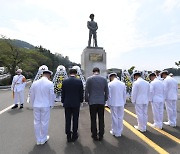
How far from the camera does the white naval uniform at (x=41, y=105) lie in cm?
588

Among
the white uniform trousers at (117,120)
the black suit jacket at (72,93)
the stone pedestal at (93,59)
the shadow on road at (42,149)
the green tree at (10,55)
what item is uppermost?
the green tree at (10,55)

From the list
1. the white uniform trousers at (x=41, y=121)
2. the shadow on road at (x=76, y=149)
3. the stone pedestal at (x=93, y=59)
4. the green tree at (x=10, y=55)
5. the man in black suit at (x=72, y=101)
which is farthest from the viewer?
the green tree at (x=10, y=55)

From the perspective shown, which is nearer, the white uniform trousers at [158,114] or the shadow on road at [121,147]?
the shadow on road at [121,147]

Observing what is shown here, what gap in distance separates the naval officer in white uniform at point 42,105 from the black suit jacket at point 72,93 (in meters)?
0.36

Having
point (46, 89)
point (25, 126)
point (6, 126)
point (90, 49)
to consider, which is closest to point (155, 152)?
point (46, 89)

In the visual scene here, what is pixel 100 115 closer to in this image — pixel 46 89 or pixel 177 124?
pixel 46 89

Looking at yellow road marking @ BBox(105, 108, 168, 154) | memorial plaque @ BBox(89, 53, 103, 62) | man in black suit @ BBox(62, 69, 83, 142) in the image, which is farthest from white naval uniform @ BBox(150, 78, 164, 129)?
memorial plaque @ BBox(89, 53, 103, 62)

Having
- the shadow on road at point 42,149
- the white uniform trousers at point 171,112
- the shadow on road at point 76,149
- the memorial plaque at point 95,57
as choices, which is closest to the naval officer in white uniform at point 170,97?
the white uniform trousers at point 171,112

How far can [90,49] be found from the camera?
17656 millimetres

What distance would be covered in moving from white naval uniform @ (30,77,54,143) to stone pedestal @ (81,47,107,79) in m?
11.4

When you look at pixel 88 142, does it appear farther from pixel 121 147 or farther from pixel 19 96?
pixel 19 96

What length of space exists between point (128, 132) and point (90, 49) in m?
11.5

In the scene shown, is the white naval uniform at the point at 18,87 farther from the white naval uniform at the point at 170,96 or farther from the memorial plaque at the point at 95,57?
the white naval uniform at the point at 170,96

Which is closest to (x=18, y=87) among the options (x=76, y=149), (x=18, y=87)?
(x=18, y=87)
